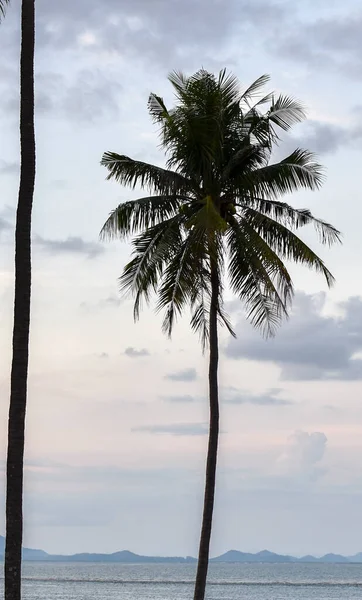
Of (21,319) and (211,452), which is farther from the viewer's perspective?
(211,452)

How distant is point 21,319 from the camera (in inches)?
667

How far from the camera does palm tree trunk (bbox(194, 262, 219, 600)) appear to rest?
75.6 ft

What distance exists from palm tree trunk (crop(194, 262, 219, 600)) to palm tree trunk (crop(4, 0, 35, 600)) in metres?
7.27

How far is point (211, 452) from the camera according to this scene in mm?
23562

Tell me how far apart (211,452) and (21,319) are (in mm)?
7995

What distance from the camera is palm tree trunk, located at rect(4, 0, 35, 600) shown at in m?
16.2

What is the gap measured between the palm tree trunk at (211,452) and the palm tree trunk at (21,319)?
727 centimetres

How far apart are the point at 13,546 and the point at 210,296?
9.91m

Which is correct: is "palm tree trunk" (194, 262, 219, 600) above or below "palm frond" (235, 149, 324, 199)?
below

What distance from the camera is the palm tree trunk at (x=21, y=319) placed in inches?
637

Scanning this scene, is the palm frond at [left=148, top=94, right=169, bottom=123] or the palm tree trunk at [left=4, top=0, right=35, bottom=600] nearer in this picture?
the palm tree trunk at [left=4, top=0, right=35, bottom=600]

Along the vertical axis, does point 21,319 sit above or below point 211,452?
above

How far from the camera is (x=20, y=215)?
1761 centimetres

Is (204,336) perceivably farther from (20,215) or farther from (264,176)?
(20,215)
